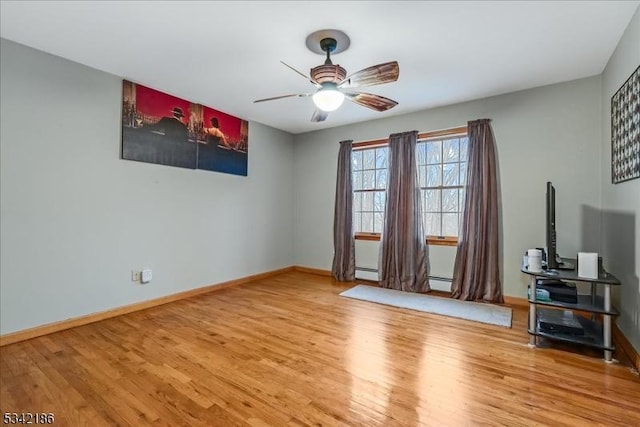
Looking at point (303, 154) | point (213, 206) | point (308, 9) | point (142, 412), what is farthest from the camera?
point (303, 154)

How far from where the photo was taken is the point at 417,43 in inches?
103

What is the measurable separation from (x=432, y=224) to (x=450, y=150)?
1.10 metres

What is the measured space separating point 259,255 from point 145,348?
2683 mm

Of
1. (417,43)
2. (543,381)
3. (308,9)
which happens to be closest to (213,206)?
(308,9)

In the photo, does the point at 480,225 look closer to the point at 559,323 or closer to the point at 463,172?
the point at 463,172

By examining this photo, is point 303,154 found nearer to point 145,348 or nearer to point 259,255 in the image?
point 259,255

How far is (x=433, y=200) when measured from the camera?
14.4ft

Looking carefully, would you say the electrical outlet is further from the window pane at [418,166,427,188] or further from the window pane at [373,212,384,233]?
the window pane at [418,166,427,188]

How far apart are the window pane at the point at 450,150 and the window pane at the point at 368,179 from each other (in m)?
1.12

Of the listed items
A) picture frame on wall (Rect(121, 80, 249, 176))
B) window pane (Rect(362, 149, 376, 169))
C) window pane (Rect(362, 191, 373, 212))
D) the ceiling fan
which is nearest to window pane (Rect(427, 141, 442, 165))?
window pane (Rect(362, 149, 376, 169))

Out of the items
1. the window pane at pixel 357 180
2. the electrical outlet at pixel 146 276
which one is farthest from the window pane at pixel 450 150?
the electrical outlet at pixel 146 276

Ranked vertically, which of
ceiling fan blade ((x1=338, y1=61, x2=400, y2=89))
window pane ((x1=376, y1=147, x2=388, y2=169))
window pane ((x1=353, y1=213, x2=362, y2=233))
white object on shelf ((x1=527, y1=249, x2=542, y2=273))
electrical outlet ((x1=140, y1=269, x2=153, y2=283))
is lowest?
electrical outlet ((x1=140, y1=269, x2=153, y2=283))

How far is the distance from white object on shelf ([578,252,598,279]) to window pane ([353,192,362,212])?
3029mm

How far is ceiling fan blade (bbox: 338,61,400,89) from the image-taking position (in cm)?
224
